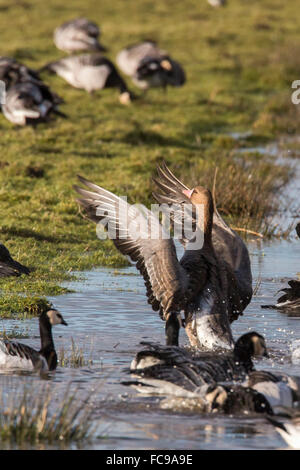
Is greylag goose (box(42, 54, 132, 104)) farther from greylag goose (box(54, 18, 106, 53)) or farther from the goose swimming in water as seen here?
the goose swimming in water

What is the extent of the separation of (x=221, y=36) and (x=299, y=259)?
26554mm

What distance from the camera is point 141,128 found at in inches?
902

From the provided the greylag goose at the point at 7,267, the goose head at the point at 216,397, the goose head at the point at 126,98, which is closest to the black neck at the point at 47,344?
the goose head at the point at 216,397

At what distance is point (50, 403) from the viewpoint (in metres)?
7.79

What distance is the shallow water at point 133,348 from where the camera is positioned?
23.9 feet

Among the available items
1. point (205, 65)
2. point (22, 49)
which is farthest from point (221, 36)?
point (22, 49)

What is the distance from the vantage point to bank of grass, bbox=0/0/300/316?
14.2 m

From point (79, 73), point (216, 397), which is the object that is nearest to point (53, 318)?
point (216, 397)

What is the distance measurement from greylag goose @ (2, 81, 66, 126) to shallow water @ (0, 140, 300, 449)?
7828 mm

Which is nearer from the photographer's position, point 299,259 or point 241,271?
point 241,271

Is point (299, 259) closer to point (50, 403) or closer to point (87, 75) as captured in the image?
point (50, 403)

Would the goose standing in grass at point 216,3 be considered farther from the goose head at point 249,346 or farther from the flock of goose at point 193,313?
the goose head at point 249,346

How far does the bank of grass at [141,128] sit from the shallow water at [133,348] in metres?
0.61

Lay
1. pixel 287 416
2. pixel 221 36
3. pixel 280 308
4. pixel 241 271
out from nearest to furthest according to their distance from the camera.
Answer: pixel 287 416, pixel 241 271, pixel 280 308, pixel 221 36
